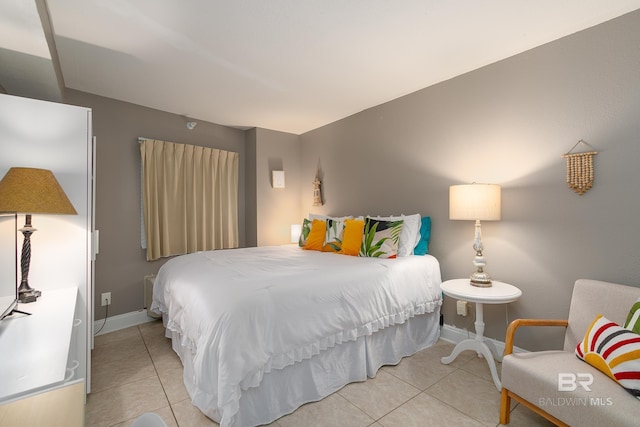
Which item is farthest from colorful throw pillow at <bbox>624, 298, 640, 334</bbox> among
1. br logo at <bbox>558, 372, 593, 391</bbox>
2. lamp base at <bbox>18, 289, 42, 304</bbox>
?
lamp base at <bbox>18, 289, 42, 304</bbox>

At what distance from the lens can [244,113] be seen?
→ 3580 millimetres

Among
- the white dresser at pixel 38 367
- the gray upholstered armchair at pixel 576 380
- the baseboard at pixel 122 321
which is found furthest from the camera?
the baseboard at pixel 122 321

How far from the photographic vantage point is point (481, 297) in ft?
6.40

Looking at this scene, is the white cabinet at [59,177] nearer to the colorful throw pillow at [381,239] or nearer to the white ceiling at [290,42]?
the white ceiling at [290,42]

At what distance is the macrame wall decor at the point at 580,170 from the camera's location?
194 centimetres

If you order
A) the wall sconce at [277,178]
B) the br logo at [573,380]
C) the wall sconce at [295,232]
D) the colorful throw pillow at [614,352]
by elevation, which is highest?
the wall sconce at [277,178]

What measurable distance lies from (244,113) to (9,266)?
8.63 feet

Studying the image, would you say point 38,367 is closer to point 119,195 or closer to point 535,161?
point 119,195

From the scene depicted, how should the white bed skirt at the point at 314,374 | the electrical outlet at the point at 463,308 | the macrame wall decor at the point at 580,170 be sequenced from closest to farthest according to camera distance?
the white bed skirt at the point at 314,374, the macrame wall decor at the point at 580,170, the electrical outlet at the point at 463,308

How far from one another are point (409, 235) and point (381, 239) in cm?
29

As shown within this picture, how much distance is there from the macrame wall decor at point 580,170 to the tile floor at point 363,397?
1498 millimetres

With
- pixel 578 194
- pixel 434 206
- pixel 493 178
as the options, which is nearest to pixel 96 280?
pixel 434 206

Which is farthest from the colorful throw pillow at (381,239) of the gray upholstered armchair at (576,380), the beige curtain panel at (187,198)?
the beige curtain panel at (187,198)

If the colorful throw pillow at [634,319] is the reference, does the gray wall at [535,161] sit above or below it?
above
